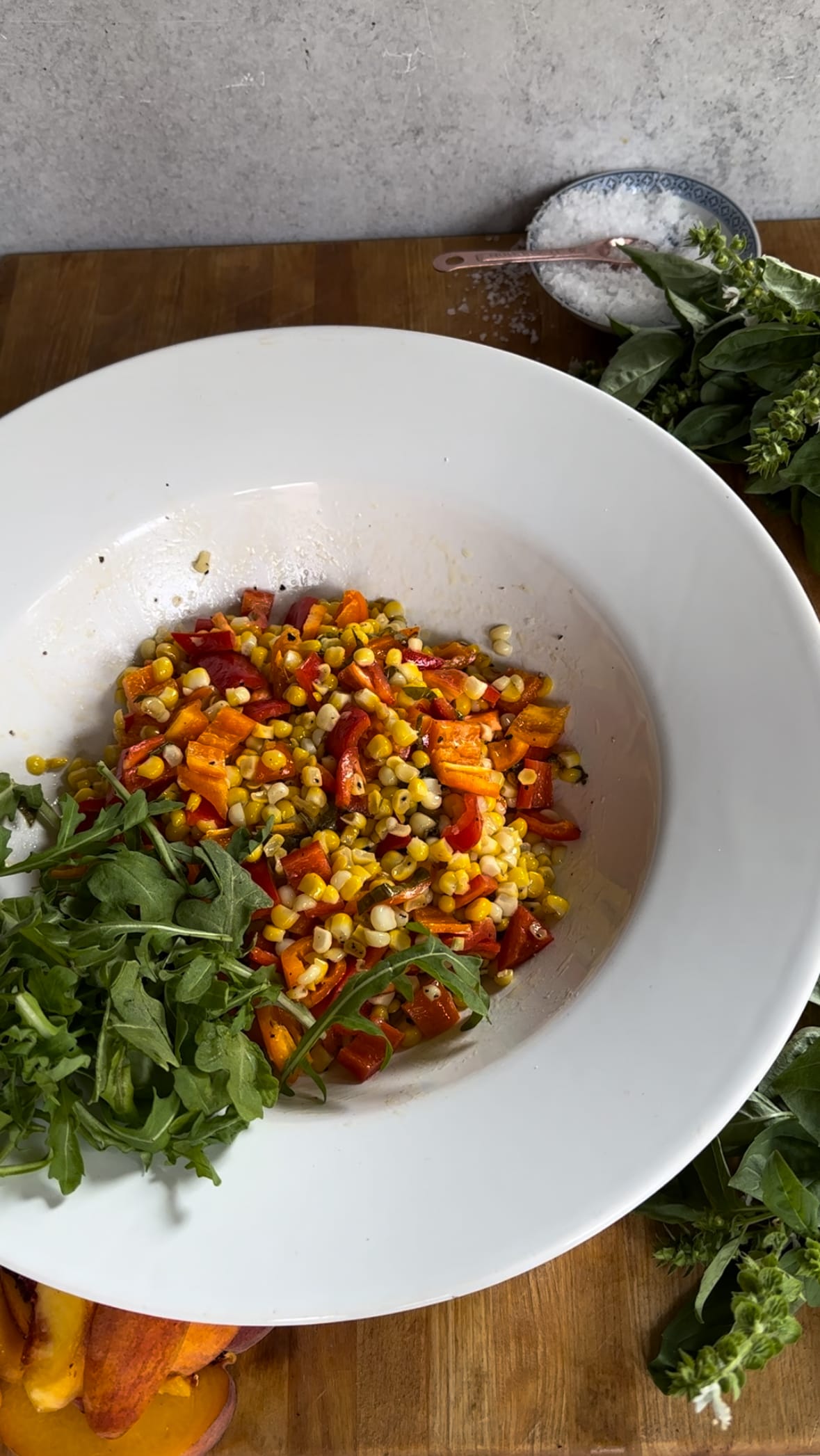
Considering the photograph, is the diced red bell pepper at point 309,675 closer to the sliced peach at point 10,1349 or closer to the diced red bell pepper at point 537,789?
the diced red bell pepper at point 537,789

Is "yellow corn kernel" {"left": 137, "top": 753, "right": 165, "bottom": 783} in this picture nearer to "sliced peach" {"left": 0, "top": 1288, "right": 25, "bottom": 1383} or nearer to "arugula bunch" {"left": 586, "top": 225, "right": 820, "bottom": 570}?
"sliced peach" {"left": 0, "top": 1288, "right": 25, "bottom": 1383}

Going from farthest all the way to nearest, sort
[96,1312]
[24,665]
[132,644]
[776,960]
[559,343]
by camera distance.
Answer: [559,343]
[132,644]
[24,665]
[96,1312]
[776,960]

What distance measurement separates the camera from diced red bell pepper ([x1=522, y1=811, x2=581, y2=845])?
1.36 metres

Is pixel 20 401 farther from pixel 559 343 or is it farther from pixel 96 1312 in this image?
pixel 96 1312

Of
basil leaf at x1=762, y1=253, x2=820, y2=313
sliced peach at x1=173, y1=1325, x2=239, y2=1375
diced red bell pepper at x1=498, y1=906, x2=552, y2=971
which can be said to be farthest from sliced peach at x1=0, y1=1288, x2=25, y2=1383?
basil leaf at x1=762, y1=253, x2=820, y2=313

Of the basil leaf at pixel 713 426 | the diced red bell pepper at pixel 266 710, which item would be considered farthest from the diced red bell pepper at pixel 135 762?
the basil leaf at pixel 713 426

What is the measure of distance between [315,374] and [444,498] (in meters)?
0.23

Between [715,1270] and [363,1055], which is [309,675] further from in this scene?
[715,1270]

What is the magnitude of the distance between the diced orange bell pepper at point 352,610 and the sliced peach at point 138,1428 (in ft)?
2.92

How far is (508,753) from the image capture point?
138cm

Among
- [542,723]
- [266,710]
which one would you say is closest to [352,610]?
[266,710]

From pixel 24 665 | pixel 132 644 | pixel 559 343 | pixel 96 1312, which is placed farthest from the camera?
pixel 559 343

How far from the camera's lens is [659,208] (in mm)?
1783

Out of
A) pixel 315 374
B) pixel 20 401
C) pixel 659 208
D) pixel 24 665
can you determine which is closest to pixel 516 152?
pixel 659 208
